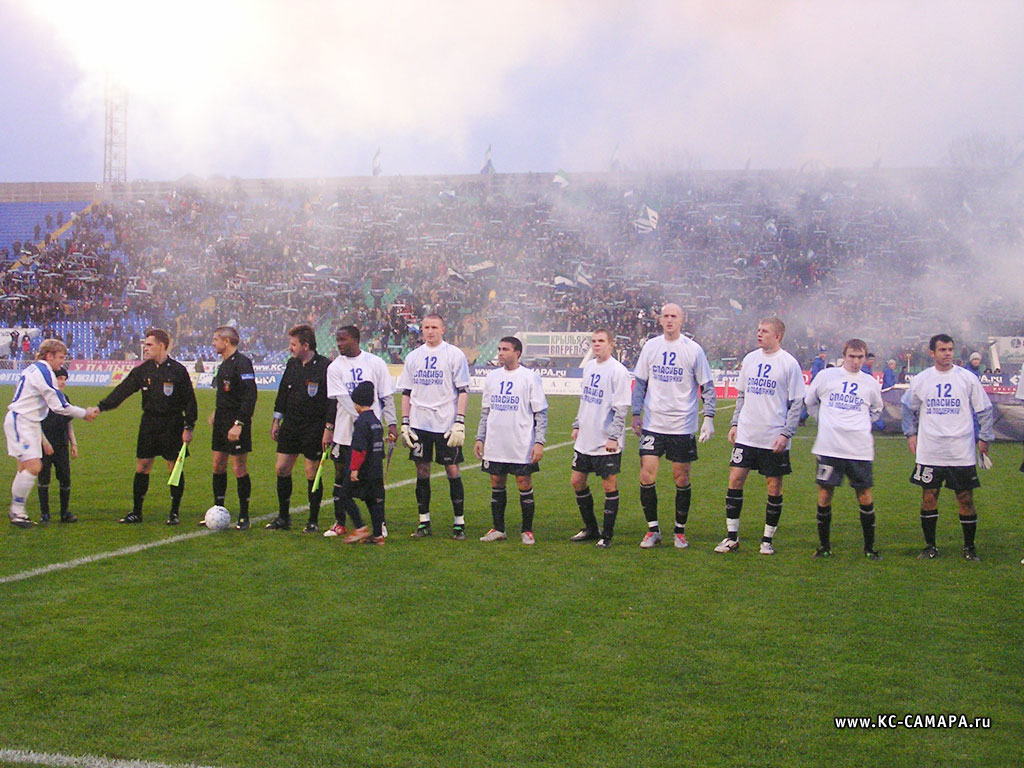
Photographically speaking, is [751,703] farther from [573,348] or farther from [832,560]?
[573,348]

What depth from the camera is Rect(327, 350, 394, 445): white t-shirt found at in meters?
9.33

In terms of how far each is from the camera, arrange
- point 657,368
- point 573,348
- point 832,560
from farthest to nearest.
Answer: point 573,348 < point 657,368 < point 832,560

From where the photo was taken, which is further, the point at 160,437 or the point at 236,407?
the point at 160,437

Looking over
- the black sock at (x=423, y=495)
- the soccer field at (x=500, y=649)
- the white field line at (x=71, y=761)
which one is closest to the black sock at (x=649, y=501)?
the soccer field at (x=500, y=649)

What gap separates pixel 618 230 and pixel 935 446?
45513mm

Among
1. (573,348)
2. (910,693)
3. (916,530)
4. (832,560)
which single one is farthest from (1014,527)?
(573,348)

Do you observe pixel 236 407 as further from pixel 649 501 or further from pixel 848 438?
pixel 848 438

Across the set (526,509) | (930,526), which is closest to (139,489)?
(526,509)

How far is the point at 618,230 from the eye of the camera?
2094 inches

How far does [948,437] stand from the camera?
338 inches

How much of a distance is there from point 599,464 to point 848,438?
2.24m

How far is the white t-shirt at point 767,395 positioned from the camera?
337 inches

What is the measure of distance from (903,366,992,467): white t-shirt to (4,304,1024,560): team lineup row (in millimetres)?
13

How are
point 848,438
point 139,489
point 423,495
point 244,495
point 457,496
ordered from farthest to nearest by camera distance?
point 139,489 < point 244,495 < point 423,495 < point 457,496 < point 848,438
